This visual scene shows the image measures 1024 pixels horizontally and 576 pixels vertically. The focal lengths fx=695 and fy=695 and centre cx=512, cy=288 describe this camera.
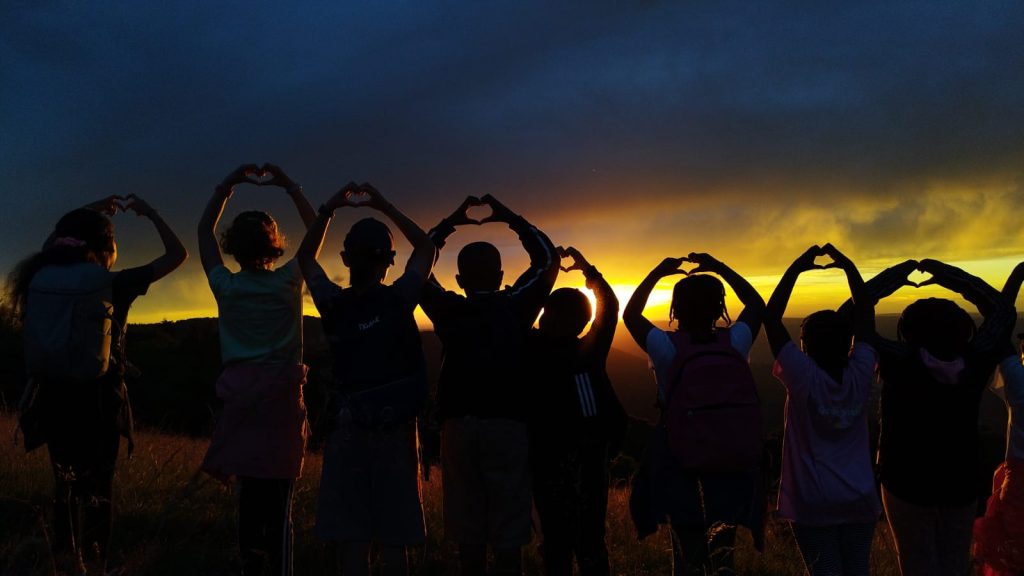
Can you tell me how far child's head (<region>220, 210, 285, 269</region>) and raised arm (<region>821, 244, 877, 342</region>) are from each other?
3151 millimetres

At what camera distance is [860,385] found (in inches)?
145

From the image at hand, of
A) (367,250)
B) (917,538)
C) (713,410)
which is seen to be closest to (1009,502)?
(917,538)

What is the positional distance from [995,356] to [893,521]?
3.55 feet

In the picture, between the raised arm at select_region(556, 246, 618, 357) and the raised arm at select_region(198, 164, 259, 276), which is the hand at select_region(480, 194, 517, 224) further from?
the raised arm at select_region(198, 164, 259, 276)

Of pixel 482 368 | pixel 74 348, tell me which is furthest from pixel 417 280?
pixel 74 348

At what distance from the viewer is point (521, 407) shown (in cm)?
368

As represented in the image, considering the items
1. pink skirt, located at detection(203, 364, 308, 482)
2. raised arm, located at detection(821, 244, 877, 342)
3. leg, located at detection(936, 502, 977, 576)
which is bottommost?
leg, located at detection(936, 502, 977, 576)

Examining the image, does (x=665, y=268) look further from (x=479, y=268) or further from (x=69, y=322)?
(x=69, y=322)

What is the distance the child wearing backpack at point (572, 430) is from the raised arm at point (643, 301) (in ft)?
0.32

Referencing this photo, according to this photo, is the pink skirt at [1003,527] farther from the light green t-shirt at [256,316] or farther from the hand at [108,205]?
the hand at [108,205]

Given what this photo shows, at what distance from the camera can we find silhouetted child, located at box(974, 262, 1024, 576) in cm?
389

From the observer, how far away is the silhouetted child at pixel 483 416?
361cm

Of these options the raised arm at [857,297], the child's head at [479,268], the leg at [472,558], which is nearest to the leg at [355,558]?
the leg at [472,558]

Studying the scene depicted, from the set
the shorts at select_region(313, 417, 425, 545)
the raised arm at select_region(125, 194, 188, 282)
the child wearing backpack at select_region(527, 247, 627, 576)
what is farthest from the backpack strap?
the raised arm at select_region(125, 194, 188, 282)
